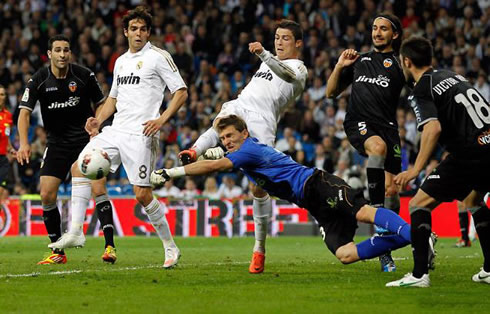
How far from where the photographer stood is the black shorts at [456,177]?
7734 mm

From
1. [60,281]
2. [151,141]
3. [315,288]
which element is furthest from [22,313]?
[151,141]

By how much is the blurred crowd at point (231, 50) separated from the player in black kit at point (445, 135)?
1152 centimetres

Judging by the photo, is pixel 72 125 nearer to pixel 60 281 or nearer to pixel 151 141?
pixel 151 141

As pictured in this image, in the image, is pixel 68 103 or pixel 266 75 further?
pixel 68 103

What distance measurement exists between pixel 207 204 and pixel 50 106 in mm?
9004

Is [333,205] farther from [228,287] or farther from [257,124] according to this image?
[257,124]

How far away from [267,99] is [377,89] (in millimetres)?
1184

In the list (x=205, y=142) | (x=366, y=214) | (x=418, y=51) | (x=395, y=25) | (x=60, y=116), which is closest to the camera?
(x=418, y=51)

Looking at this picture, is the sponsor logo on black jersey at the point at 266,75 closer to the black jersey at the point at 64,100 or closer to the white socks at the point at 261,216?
the white socks at the point at 261,216

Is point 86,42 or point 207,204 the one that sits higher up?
point 86,42

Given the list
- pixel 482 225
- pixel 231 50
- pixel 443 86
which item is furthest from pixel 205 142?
pixel 231 50

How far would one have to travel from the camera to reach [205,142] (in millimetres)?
9297

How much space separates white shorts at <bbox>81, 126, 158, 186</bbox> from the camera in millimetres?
9711

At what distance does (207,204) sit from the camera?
64.8ft
